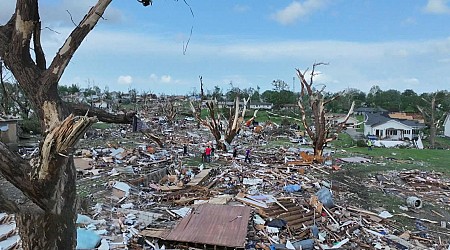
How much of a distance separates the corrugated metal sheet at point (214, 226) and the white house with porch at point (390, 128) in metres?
34.6

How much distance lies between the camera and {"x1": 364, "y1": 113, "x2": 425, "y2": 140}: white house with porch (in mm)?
39506

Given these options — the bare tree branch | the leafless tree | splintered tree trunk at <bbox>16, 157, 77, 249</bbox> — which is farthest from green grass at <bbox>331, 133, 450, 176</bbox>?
the bare tree branch

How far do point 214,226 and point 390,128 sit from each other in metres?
37.3

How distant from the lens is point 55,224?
10.1 feet

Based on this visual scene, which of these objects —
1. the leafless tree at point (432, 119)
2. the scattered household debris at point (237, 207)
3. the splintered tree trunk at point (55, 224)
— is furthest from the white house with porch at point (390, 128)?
the splintered tree trunk at point (55, 224)

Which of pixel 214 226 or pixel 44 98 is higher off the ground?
pixel 44 98

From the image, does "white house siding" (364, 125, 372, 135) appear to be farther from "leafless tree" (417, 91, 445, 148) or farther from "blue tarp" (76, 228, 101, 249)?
"blue tarp" (76, 228, 101, 249)

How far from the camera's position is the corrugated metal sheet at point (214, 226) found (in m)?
6.69

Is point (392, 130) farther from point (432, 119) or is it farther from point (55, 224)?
point (55, 224)

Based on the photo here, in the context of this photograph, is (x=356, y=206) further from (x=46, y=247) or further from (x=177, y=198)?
(x=46, y=247)

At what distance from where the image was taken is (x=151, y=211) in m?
8.95

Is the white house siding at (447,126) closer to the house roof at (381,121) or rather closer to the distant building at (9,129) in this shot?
the house roof at (381,121)

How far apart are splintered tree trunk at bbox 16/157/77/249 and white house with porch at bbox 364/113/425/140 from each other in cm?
3961

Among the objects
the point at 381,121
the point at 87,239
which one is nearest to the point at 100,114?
the point at 87,239
